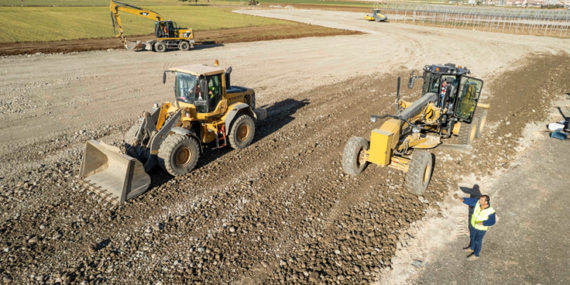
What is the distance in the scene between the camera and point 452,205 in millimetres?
7727

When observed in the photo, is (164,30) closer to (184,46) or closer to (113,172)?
(184,46)

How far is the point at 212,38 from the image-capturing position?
32781mm

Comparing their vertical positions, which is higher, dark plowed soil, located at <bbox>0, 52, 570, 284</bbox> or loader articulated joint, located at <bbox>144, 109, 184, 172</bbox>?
loader articulated joint, located at <bbox>144, 109, 184, 172</bbox>

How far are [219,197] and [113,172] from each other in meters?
2.65

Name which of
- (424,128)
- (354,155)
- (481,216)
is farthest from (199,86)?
(481,216)

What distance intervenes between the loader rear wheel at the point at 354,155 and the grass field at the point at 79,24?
3070cm

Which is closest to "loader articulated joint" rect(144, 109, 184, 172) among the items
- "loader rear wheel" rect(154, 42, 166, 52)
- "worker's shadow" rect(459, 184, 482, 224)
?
"worker's shadow" rect(459, 184, 482, 224)

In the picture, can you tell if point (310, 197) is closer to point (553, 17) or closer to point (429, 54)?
point (429, 54)

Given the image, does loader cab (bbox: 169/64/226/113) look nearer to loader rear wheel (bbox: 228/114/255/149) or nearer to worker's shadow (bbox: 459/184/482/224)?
loader rear wheel (bbox: 228/114/255/149)

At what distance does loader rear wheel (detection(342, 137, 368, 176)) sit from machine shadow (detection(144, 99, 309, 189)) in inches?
139

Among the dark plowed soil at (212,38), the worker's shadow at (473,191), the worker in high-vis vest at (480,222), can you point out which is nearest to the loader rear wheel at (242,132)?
the worker's shadow at (473,191)

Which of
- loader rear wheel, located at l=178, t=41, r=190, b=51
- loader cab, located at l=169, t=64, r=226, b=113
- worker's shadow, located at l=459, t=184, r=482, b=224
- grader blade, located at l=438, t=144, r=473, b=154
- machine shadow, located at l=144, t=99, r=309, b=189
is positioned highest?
loader cab, located at l=169, t=64, r=226, b=113

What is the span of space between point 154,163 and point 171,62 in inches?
637

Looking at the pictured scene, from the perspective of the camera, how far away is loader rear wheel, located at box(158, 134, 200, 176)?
8.10 m
